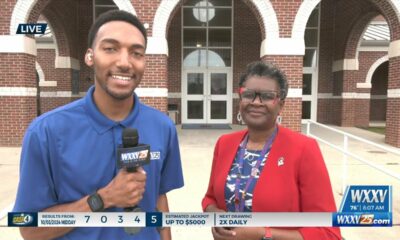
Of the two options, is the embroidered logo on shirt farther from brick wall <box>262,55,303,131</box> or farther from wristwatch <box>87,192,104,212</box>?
brick wall <box>262,55,303,131</box>

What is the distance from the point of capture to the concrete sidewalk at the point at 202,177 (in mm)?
4301

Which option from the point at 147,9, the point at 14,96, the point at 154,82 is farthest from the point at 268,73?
the point at 14,96

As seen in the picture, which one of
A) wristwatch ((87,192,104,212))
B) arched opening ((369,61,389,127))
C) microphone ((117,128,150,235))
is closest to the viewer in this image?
microphone ((117,128,150,235))

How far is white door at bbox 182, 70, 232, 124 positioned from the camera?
16250mm

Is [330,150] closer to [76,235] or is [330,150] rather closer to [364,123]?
[364,123]

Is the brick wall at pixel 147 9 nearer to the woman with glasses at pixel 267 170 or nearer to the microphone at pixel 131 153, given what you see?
the woman with glasses at pixel 267 170

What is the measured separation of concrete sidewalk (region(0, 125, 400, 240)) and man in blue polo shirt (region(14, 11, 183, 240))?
113 inches

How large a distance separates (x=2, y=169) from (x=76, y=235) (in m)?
6.99

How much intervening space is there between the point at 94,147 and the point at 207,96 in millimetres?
14767

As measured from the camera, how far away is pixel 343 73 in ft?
51.1

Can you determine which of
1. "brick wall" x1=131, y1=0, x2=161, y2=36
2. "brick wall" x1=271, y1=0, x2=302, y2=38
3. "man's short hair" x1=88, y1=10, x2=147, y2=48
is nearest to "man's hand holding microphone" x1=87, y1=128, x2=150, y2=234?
"man's short hair" x1=88, y1=10, x2=147, y2=48

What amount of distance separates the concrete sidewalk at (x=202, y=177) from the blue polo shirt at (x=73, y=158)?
2760 millimetres

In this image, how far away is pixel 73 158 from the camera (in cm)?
154

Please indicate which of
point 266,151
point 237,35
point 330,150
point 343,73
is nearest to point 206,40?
point 237,35
